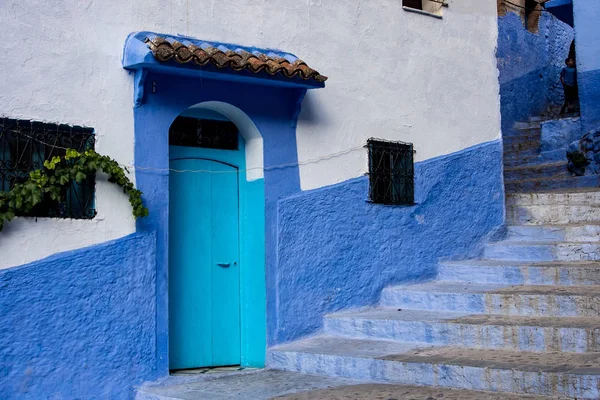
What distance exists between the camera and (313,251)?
806 cm

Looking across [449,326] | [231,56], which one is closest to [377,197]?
[449,326]

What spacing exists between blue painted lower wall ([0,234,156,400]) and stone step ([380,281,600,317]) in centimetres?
296

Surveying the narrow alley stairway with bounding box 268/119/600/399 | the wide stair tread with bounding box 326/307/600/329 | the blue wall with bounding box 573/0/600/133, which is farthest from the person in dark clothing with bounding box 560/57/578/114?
the wide stair tread with bounding box 326/307/600/329

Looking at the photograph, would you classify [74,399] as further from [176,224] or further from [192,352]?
[176,224]

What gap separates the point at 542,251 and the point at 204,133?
413cm

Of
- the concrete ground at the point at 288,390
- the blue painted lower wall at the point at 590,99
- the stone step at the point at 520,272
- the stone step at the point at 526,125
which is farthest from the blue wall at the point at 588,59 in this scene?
the concrete ground at the point at 288,390

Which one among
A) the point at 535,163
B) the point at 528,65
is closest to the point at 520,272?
the point at 535,163

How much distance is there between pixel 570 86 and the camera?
561 inches

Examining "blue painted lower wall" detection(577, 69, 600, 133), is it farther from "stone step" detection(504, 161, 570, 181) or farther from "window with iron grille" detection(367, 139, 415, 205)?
"window with iron grille" detection(367, 139, 415, 205)

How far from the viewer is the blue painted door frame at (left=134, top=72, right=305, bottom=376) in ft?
22.7

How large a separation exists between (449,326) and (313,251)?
5.54ft

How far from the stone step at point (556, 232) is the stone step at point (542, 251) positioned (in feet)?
0.79

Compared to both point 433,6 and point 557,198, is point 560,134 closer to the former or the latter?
point 557,198

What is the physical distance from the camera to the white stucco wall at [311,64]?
630 cm
